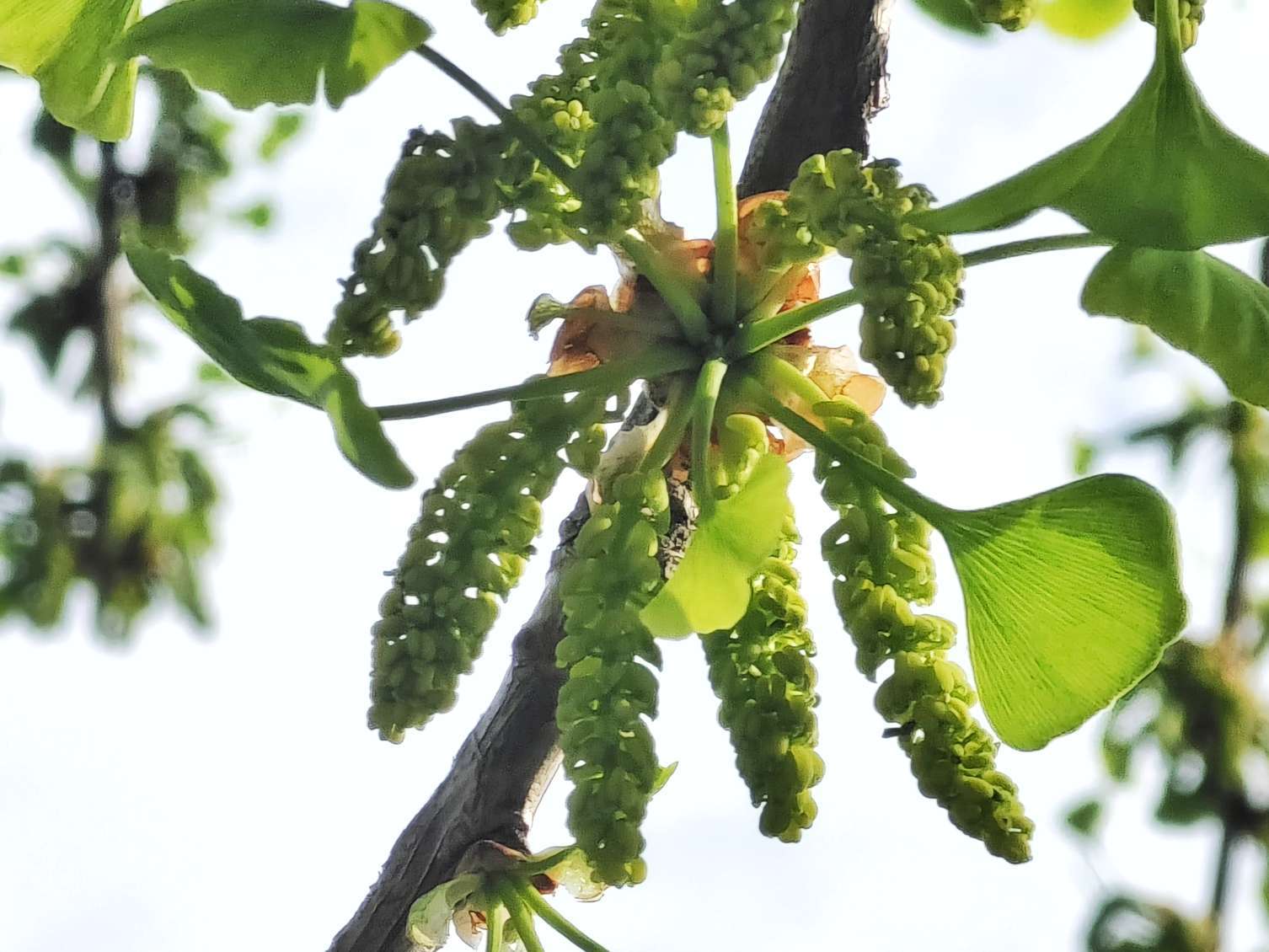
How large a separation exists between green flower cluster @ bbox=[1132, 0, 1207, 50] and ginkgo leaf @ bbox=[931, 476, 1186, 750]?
17cm

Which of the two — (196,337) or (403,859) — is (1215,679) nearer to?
(403,859)

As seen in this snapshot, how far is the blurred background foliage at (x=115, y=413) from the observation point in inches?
67.4

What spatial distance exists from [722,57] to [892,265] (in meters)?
0.09

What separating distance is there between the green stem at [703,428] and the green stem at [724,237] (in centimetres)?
4

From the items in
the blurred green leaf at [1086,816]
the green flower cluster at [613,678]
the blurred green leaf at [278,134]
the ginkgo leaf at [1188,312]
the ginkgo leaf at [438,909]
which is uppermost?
the blurred green leaf at [278,134]

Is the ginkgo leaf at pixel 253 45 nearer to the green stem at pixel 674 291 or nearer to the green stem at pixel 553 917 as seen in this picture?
the green stem at pixel 674 291

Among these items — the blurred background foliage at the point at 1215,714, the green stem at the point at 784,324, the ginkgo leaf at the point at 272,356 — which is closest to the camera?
the ginkgo leaf at the point at 272,356

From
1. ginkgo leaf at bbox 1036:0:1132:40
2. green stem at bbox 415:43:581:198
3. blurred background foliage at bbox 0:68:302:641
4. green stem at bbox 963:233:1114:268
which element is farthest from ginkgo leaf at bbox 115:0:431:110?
blurred background foliage at bbox 0:68:302:641

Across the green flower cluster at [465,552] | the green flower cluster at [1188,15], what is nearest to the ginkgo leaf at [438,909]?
the green flower cluster at [465,552]

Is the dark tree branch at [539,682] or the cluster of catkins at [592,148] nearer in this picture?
the cluster of catkins at [592,148]

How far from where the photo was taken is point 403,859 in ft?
1.94

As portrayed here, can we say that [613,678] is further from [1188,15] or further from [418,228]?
[1188,15]

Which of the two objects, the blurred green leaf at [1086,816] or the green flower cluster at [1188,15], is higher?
the blurred green leaf at [1086,816]

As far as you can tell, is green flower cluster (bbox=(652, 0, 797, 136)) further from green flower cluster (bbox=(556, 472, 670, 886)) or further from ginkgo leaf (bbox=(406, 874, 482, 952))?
ginkgo leaf (bbox=(406, 874, 482, 952))
